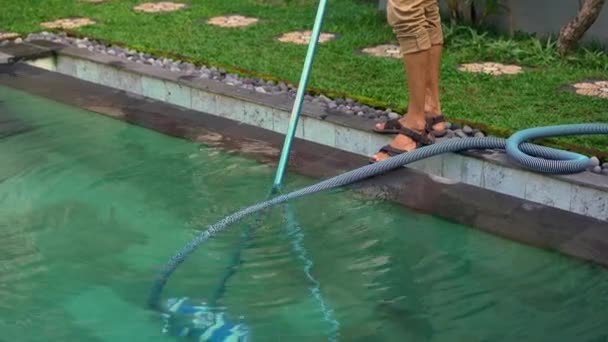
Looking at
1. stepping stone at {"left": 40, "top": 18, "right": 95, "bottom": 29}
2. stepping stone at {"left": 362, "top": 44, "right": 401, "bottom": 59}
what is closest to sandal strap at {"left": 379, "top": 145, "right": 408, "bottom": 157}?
stepping stone at {"left": 362, "top": 44, "right": 401, "bottom": 59}

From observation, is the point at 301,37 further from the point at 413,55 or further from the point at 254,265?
the point at 254,265

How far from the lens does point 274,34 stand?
21.6ft

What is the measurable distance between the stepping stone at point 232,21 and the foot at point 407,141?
122 inches

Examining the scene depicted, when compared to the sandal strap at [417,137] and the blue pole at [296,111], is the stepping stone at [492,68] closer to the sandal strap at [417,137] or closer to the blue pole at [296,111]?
the sandal strap at [417,137]

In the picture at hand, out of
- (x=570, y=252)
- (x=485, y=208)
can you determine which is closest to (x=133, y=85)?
(x=485, y=208)

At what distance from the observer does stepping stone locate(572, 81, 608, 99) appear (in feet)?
16.3

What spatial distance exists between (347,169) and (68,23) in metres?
3.67

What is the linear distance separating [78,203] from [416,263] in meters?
1.58

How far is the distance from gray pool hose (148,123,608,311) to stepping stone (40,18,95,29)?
365cm

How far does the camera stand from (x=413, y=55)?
4047 mm

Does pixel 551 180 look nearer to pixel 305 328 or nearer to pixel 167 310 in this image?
pixel 305 328

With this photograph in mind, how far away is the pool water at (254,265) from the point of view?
3.00 metres

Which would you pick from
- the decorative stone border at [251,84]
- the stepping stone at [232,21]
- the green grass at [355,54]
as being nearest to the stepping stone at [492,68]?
the green grass at [355,54]

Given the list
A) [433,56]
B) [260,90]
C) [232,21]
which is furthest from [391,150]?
[232,21]
